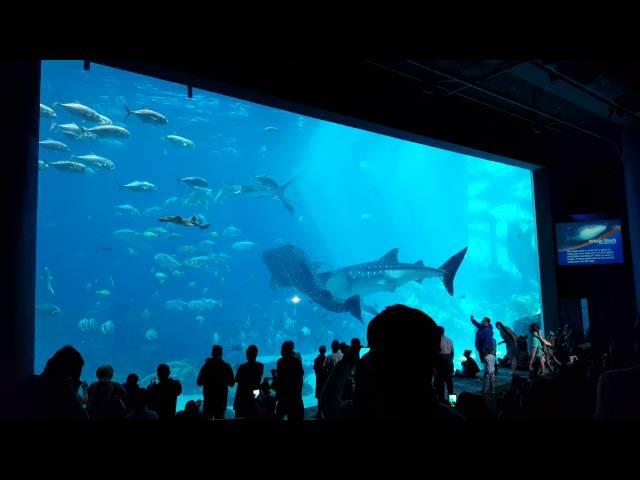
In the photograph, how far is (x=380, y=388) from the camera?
4.33 feet

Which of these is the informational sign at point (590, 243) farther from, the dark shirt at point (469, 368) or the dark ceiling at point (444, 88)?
the dark shirt at point (469, 368)

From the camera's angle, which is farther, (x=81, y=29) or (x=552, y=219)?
(x=552, y=219)

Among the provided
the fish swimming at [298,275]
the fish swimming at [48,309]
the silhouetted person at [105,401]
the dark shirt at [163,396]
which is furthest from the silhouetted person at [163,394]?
the fish swimming at [48,309]

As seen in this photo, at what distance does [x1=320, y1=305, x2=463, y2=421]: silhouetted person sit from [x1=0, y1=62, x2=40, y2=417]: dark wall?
3955mm

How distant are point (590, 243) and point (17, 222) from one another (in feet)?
40.2

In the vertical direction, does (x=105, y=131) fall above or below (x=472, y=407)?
above

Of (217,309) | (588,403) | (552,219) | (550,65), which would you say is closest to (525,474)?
(588,403)

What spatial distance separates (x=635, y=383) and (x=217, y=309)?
44966 millimetres

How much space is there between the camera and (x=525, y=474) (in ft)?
2.81

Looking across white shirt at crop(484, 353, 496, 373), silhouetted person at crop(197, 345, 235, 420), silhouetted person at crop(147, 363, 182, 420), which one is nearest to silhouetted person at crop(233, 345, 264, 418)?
silhouetted person at crop(197, 345, 235, 420)

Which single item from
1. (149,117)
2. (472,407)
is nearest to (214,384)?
(472,407)

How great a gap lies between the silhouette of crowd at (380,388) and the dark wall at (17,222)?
0.37m

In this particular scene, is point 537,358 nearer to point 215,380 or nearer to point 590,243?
point 590,243

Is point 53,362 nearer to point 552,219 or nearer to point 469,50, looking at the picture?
point 469,50
